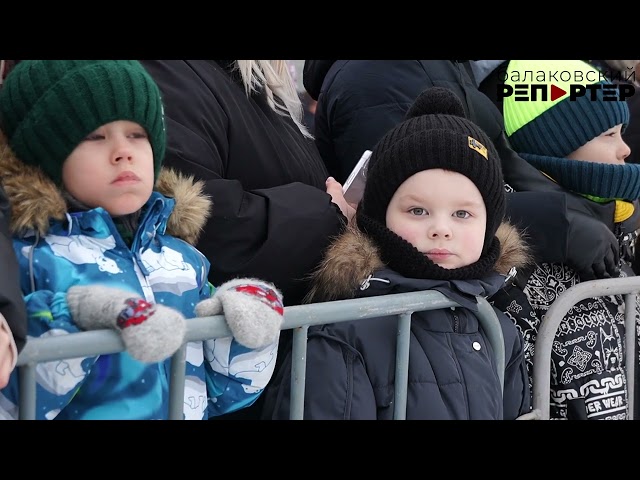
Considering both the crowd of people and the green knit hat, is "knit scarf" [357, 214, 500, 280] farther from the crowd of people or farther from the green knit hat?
the green knit hat

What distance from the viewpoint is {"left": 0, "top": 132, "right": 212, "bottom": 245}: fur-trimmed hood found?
190 cm

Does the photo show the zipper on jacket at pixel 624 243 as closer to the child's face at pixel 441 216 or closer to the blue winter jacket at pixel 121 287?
the child's face at pixel 441 216

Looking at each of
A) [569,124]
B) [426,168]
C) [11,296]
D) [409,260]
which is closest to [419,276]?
[409,260]

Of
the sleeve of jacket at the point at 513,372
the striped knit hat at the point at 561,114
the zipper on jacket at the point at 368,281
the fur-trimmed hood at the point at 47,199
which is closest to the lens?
the fur-trimmed hood at the point at 47,199

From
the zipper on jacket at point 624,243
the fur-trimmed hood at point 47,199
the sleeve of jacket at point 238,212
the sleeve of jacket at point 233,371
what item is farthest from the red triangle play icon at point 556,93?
the sleeve of jacket at point 233,371

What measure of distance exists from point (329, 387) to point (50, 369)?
0.78m

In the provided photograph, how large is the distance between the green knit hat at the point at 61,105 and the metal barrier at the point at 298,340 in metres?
0.54

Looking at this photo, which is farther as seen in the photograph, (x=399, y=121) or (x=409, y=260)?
(x=399, y=121)

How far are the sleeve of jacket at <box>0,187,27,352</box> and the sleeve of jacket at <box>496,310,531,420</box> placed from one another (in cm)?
163

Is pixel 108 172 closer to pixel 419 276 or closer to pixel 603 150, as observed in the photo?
pixel 419 276

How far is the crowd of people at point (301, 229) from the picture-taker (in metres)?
1.92

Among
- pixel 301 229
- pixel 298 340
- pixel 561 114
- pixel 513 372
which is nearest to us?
pixel 298 340

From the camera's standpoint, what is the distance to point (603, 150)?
11.3 feet

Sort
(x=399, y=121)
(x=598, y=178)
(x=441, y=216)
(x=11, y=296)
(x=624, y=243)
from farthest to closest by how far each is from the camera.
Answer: (x=624, y=243), (x=598, y=178), (x=399, y=121), (x=441, y=216), (x=11, y=296)
